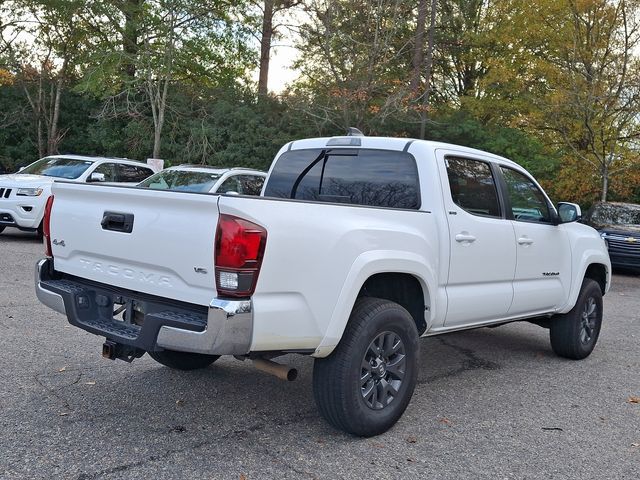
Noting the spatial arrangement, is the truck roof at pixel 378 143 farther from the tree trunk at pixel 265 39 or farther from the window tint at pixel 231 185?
the tree trunk at pixel 265 39

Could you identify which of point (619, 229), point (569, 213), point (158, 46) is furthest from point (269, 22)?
point (569, 213)

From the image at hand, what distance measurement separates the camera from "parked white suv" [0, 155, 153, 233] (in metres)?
12.2

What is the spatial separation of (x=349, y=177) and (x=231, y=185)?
6.79m

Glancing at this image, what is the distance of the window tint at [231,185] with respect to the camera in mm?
11391

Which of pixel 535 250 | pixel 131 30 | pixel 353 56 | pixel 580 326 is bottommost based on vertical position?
pixel 580 326

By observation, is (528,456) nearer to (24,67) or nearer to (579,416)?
(579,416)

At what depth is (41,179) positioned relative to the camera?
12672mm

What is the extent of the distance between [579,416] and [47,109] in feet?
87.2

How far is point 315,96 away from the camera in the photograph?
70.9ft

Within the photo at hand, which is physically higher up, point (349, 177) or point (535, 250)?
point (349, 177)

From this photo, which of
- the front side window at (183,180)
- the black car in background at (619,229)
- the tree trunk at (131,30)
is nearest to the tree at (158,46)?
the tree trunk at (131,30)

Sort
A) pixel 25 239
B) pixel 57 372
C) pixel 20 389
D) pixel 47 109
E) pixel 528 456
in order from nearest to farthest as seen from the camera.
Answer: pixel 528 456 → pixel 20 389 → pixel 57 372 → pixel 25 239 → pixel 47 109

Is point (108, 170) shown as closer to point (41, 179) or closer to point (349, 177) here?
point (41, 179)

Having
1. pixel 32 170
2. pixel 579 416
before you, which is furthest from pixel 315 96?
pixel 579 416
